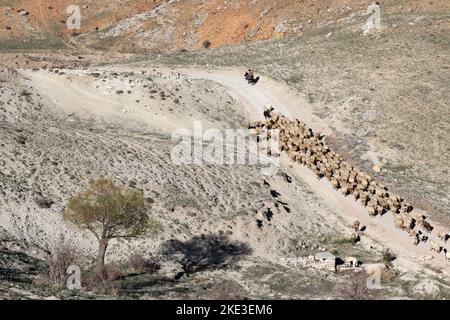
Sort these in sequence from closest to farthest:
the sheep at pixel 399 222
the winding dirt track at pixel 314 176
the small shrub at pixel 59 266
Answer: the small shrub at pixel 59 266
the winding dirt track at pixel 314 176
the sheep at pixel 399 222

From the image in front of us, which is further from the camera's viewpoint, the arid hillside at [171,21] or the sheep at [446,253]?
the arid hillside at [171,21]

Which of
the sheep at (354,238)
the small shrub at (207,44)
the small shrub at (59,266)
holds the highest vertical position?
the small shrub at (207,44)

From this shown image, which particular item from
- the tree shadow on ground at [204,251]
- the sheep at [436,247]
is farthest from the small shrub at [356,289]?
the sheep at [436,247]

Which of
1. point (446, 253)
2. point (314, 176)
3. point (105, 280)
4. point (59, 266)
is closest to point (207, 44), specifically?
point (314, 176)

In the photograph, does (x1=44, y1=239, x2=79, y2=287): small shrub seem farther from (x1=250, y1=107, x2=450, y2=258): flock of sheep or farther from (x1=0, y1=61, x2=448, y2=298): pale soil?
(x1=250, y1=107, x2=450, y2=258): flock of sheep

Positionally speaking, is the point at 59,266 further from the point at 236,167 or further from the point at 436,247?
the point at 436,247

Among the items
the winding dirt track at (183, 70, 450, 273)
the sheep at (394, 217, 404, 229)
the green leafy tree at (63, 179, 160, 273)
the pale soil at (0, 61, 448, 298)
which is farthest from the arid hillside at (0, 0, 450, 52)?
the green leafy tree at (63, 179, 160, 273)

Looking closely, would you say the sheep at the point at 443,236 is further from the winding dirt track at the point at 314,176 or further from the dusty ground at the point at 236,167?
the dusty ground at the point at 236,167
